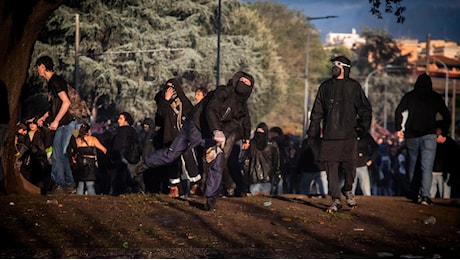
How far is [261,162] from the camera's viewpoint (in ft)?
57.9

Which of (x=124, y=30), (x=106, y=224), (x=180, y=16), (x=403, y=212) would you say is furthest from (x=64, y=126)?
(x=180, y=16)

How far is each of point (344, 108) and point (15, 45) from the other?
14.5 ft

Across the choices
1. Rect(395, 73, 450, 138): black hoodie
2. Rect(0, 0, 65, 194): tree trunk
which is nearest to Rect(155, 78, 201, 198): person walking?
Rect(0, 0, 65, 194): tree trunk

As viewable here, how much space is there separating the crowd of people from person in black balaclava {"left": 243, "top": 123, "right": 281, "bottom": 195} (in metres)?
0.02

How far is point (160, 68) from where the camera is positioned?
43750mm

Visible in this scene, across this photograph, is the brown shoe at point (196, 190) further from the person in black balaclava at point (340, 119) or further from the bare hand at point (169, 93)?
the person in black balaclava at point (340, 119)

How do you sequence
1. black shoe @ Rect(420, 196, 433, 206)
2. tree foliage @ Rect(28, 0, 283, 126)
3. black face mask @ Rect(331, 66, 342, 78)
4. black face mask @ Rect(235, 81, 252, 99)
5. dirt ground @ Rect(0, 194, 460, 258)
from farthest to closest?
tree foliage @ Rect(28, 0, 283, 126), black shoe @ Rect(420, 196, 433, 206), black face mask @ Rect(235, 81, 252, 99), black face mask @ Rect(331, 66, 342, 78), dirt ground @ Rect(0, 194, 460, 258)

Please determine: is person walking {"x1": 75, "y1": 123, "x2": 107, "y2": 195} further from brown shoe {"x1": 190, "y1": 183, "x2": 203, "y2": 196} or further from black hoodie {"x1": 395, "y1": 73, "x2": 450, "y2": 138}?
black hoodie {"x1": 395, "y1": 73, "x2": 450, "y2": 138}

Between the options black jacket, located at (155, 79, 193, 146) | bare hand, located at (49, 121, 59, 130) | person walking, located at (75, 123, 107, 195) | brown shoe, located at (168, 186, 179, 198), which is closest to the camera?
bare hand, located at (49, 121, 59, 130)

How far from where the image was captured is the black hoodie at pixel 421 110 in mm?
13562

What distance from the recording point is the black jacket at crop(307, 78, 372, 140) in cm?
1209

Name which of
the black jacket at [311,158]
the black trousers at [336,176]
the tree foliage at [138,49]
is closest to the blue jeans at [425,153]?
the black trousers at [336,176]

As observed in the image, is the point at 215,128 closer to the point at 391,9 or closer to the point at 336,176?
the point at 336,176

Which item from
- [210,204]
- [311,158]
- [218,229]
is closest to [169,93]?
[210,204]
